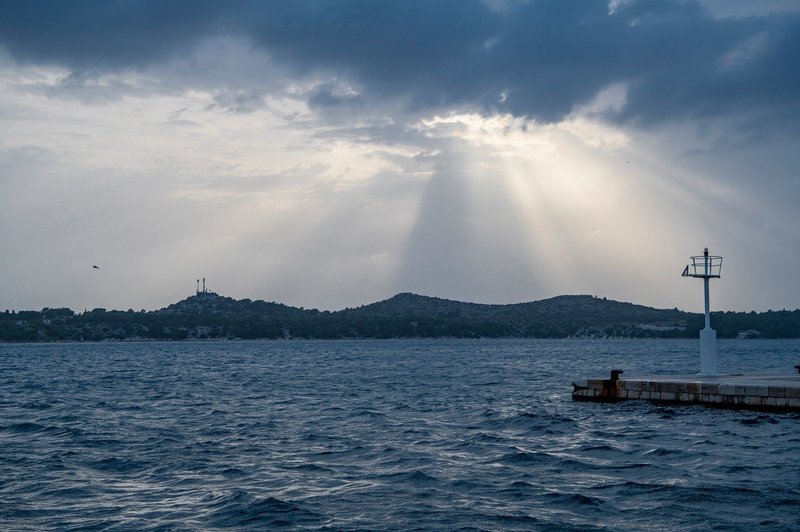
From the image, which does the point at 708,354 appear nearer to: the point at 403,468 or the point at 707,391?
the point at 707,391

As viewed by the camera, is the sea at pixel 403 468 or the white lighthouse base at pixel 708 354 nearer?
the sea at pixel 403 468

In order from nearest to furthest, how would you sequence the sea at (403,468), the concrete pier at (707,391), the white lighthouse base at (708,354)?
the sea at (403,468) → the concrete pier at (707,391) → the white lighthouse base at (708,354)

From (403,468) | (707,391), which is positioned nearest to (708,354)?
(707,391)

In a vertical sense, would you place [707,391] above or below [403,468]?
above

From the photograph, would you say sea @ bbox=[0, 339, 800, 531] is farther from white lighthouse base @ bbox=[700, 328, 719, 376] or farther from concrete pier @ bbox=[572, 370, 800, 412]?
white lighthouse base @ bbox=[700, 328, 719, 376]

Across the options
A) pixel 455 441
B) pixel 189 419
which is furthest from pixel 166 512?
pixel 189 419

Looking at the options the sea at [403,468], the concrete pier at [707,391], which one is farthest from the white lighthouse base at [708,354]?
the sea at [403,468]

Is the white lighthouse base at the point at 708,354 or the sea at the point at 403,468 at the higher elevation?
the white lighthouse base at the point at 708,354

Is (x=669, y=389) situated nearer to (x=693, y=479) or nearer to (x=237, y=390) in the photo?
(x=693, y=479)

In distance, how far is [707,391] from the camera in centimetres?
3241

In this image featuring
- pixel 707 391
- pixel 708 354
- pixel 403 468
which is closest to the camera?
pixel 403 468

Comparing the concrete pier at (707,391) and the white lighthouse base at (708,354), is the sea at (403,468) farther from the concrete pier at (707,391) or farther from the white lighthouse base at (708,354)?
the white lighthouse base at (708,354)

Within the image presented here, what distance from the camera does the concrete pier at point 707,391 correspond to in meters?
30.2

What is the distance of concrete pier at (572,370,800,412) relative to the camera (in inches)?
1190
